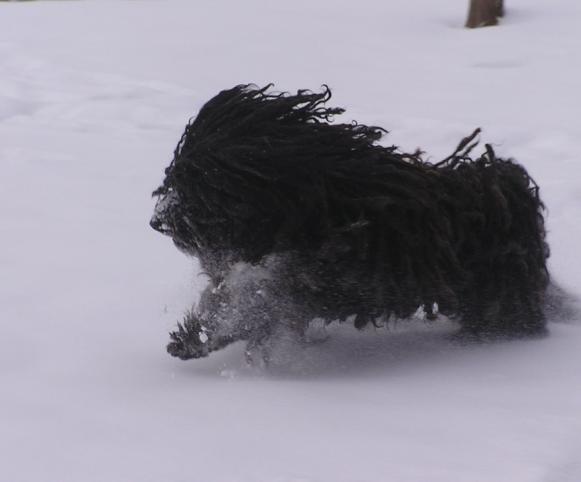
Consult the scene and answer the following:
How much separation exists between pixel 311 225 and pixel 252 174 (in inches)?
9.8

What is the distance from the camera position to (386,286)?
11.8 feet

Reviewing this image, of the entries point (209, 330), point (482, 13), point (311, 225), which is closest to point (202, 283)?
point (209, 330)

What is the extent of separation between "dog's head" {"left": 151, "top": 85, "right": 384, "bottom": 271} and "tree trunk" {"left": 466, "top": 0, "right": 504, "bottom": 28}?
6479mm

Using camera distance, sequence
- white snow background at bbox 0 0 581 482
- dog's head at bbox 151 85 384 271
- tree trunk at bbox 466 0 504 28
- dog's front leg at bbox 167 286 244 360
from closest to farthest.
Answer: white snow background at bbox 0 0 581 482, dog's head at bbox 151 85 384 271, dog's front leg at bbox 167 286 244 360, tree trunk at bbox 466 0 504 28

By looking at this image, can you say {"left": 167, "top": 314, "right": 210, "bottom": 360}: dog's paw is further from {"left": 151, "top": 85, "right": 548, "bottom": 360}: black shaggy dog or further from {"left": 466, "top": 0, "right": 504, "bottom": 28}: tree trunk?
{"left": 466, "top": 0, "right": 504, "bottom": 28}: tree trunk

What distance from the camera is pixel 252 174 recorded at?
347 cm

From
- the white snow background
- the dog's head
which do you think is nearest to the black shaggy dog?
the dog's head

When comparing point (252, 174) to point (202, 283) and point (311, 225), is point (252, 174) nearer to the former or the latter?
point (311, 225)

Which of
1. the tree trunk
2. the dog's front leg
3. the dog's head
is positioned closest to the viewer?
the dog's head

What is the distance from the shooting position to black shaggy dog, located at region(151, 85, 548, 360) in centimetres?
349

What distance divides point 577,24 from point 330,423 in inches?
285

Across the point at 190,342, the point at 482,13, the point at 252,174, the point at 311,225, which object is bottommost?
the point at 190,342

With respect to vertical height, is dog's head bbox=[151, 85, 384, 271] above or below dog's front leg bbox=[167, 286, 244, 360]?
above

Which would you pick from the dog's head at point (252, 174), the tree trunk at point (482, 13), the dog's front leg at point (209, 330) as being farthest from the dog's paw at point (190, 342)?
the tree trunk at point (482, 13)
